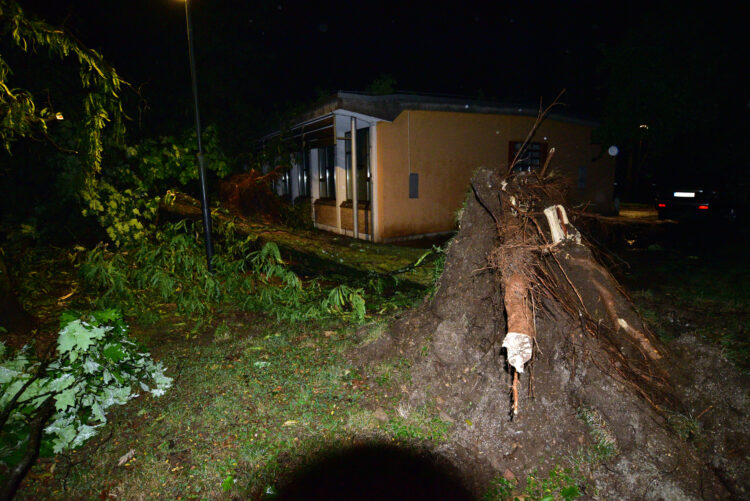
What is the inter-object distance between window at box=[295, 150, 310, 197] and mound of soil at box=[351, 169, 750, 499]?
12.3m

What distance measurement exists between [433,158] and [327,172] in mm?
4324

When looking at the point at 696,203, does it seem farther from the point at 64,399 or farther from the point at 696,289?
the point at 64,399

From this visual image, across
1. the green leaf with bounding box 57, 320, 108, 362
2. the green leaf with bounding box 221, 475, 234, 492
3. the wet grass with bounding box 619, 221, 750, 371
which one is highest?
the green leaf with bounding box 57, 320, 108, 362

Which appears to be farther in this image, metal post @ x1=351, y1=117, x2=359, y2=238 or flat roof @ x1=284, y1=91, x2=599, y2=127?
metal post @ x1=351, y1=117, x2=359, y2=238

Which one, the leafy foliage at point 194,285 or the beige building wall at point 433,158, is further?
the beige building wall at point 433,158

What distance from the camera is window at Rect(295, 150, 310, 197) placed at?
15359 millimetres

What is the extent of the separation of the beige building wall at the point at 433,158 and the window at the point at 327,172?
10.6 feet

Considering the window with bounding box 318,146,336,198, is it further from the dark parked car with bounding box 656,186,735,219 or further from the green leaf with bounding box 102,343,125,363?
the dark parked car with bounding box 656,186,735,219

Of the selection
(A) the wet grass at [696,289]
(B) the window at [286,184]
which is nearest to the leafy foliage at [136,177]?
(A) the wet grass at [696,289]

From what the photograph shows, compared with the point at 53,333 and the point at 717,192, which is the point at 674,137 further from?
the point at 53,333

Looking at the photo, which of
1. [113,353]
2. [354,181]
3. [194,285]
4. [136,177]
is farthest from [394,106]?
[113,353]

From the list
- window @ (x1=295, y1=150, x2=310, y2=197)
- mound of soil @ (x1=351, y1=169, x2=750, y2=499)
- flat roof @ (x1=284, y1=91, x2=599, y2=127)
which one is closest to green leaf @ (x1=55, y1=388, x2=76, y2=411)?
mound of soil @ (x1=351, y1=169, x2=750, y2=499)

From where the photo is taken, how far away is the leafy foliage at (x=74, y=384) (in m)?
3.01

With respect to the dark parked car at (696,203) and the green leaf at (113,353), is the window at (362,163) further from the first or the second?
the dark parked car at (696,203)
